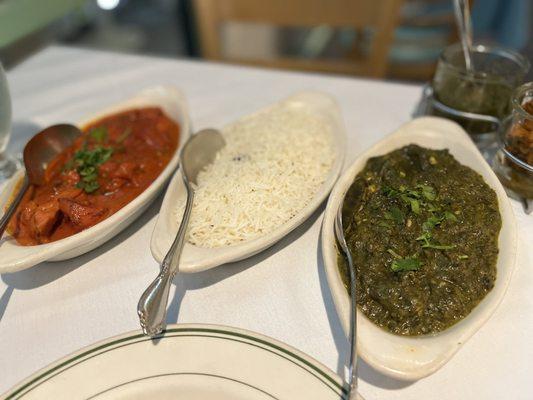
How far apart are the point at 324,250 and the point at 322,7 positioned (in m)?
1.86

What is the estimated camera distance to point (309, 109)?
1.67 m

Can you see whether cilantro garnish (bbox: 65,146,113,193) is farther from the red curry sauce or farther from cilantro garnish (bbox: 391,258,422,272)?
cilantro garnish (bbox: 391,258,422,272)

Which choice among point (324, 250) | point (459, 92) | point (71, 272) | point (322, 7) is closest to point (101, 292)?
point (71, 272)

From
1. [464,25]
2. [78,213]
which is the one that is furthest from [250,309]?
[464,25]

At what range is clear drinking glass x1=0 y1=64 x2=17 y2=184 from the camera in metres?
1.40

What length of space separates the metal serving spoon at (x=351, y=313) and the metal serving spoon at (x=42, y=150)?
97 cm

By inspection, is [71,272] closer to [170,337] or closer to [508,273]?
Result: [170,337]

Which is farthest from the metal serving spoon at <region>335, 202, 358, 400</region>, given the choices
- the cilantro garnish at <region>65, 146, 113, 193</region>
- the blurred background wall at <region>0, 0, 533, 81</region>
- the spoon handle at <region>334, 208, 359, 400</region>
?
the blurred background wall at <region>0, 0, 533, 81</region>

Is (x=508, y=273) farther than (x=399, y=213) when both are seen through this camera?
No

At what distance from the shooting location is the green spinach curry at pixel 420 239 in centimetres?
93

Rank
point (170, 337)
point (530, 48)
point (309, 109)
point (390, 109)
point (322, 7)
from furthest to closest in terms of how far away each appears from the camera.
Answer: point (322, 7) → point (530, 48) → point (390, 109) → point (309, 109) → point (170, 337)

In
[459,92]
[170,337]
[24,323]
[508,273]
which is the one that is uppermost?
[459,92]

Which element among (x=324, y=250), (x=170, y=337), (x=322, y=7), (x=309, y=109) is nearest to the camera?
(x=170, y=337)

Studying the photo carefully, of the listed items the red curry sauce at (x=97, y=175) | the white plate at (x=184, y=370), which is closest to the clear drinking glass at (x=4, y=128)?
the red curry sauce at (x=97, y=175)
